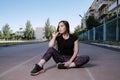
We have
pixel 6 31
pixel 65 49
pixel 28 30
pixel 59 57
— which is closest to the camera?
pixel 59 57

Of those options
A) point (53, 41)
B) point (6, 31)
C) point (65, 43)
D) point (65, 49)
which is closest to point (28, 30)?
point (6, 31)

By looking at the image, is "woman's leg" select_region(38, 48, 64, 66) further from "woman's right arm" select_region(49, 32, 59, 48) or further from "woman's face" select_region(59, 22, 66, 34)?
"woman's face" select_region(59, 22, 66, 34)

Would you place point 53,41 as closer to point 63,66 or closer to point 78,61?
point 63,66

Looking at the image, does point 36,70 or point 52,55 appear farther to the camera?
point 52,55

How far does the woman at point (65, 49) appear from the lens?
23.6 feet

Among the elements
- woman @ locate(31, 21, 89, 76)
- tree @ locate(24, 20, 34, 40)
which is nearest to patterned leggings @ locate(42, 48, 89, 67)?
woman @ locate(31, 21, 89, 76)

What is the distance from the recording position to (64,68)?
7512 mm

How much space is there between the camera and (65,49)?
24.7 ft

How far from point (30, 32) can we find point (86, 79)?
471 feet

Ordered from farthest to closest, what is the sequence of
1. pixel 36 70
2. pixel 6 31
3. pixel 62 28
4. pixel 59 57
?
pixel 6 31
pixel 59 57
pixel 62 28
pixel 36 70

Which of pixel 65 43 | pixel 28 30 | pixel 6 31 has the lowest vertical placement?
pixel 65 43

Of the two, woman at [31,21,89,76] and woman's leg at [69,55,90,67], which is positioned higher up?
woman at [31,21,89,76]

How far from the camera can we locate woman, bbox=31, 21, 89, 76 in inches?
283

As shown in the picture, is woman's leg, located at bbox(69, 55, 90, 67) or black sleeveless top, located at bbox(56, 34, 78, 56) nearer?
black sleeveless top, located at bbox(56, 34, 78, 56)
